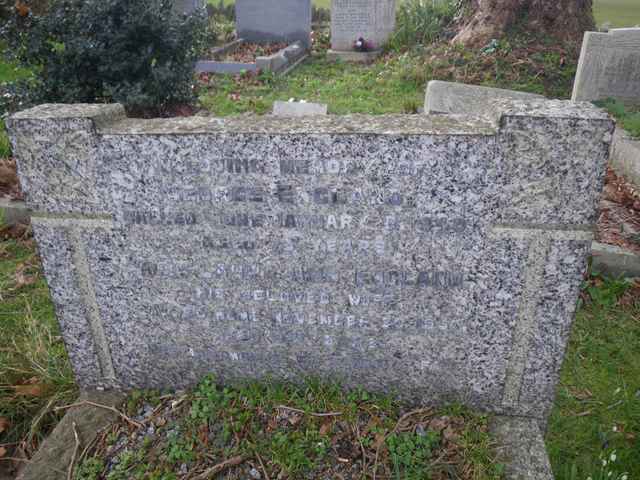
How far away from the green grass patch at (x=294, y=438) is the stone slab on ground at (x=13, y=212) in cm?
279

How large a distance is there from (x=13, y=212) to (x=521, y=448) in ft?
13.6

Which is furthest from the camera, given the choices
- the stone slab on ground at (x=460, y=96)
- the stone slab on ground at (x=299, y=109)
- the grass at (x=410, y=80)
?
the grass at (x=410, y=80)

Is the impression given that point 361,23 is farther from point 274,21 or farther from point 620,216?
point 620,216

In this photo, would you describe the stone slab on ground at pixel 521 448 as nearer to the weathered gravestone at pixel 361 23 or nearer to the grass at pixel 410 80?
the grass at pixel 410 80

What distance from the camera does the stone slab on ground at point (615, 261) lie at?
3477 millimetres

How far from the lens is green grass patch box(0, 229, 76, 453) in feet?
8.00

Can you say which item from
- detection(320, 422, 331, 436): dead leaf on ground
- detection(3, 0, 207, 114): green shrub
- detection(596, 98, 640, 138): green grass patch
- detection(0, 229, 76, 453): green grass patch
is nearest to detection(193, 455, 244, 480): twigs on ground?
detection(320, 422, 331, 436): dead leaf on ground

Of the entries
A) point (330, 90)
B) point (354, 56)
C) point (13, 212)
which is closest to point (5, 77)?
point (330, 90)

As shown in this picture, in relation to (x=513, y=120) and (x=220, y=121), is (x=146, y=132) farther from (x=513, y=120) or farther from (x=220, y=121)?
(x=513, y=120)

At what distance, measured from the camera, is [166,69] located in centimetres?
507

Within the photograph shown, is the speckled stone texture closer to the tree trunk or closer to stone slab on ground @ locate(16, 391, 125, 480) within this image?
stone slab on ground @ locate(16, 391, 125, 480)

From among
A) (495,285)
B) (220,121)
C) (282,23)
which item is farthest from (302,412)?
(282,23)

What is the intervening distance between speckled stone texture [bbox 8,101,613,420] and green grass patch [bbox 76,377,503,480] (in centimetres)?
10

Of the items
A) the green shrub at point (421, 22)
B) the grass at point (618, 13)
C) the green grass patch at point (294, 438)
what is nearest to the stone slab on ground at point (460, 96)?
the green grass patch at point (294, 438)
